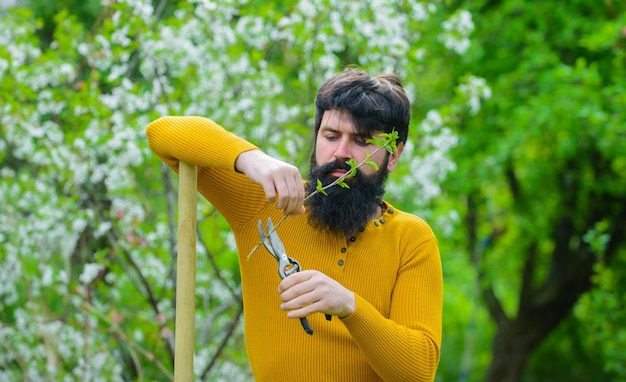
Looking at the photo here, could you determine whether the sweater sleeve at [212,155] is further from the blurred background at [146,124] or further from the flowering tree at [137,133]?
the flowering tree at [137,133]

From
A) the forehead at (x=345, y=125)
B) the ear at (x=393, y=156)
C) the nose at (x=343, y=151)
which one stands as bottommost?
the ear at (x=393, y=156)

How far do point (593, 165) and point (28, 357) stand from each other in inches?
233

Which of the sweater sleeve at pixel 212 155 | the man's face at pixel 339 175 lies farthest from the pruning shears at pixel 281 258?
the man's face at pixel 339 175

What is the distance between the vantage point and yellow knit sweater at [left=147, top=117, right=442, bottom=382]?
6.55 feet

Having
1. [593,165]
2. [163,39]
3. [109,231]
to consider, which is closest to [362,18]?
[163,39]

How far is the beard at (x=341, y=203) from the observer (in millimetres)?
2158

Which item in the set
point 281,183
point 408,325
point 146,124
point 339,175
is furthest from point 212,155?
point 146,124

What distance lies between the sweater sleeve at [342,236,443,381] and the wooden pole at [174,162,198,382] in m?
0.40

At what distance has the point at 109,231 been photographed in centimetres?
493

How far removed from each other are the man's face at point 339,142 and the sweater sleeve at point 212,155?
0.65ft

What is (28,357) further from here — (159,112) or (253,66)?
(253,66)

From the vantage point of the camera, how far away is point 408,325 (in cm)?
205

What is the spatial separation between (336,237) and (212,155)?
43 centimetres

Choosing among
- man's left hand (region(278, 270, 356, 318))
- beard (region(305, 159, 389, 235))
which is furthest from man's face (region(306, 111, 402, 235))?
man's left hand (region(278, 270, 356, 318))
